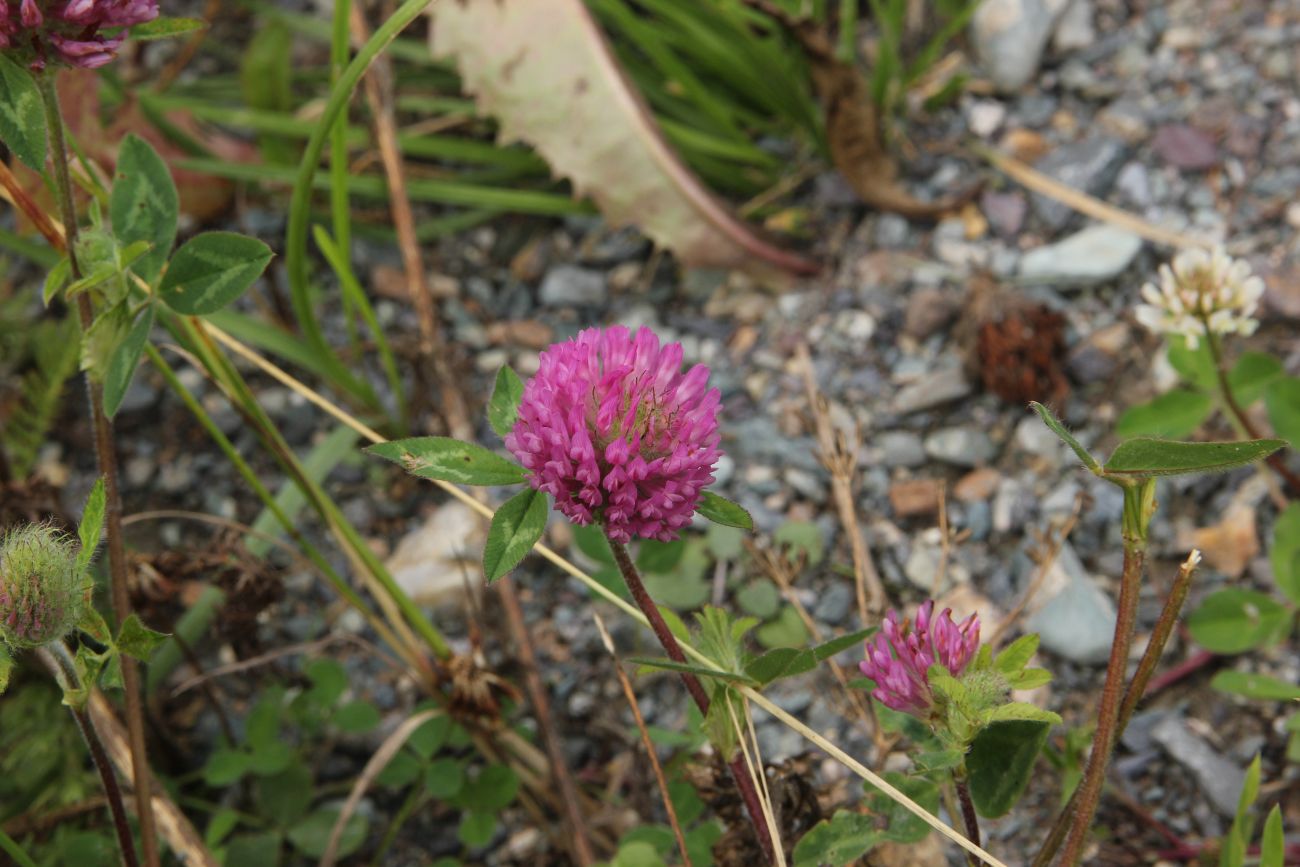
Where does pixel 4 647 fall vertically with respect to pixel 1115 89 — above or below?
below

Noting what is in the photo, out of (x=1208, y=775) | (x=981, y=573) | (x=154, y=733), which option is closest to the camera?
(x=1208, y=775)

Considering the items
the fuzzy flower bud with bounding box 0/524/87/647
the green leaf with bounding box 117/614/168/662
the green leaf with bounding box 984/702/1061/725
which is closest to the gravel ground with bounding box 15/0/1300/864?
the green leaf with bounding box 984/702/1061/725

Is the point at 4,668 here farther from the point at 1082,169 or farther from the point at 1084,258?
the point at 1082,169

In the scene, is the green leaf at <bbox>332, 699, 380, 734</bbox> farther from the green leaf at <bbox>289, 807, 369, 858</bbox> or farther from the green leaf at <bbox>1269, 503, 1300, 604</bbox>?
the green leaf at <bbox>1269, 503, 1300, 604</bbox>

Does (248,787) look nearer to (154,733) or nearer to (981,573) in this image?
(154,733)

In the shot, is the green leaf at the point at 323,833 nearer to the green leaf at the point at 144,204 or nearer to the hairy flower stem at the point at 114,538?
the hairy flower stem at the point at 114,538

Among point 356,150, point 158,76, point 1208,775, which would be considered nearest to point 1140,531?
point 1208,775

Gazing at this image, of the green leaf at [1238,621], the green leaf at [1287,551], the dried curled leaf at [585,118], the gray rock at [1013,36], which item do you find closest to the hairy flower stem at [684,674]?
the green leaf at [1238,621]

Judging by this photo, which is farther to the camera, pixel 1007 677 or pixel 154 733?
pixel 154 733
